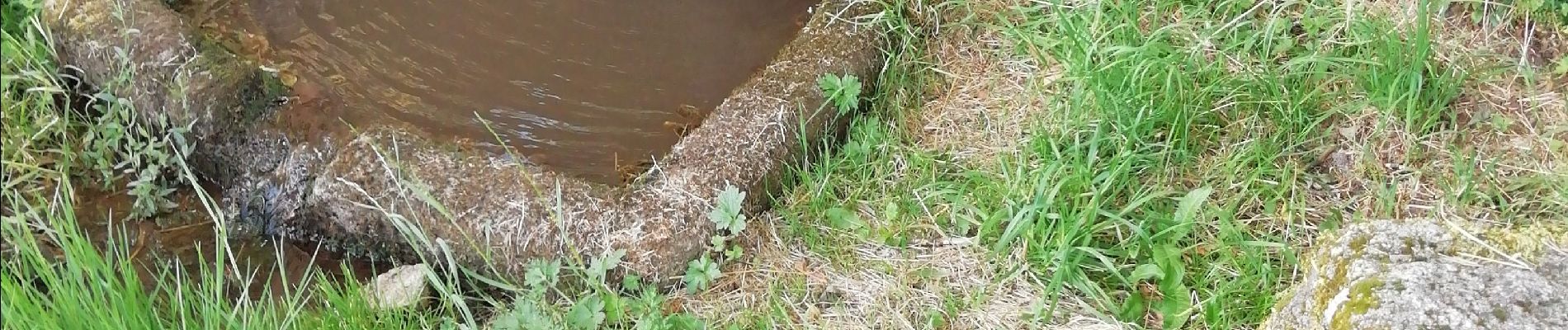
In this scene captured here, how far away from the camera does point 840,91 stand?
8.08 ft

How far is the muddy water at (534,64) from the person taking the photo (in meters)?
2.44

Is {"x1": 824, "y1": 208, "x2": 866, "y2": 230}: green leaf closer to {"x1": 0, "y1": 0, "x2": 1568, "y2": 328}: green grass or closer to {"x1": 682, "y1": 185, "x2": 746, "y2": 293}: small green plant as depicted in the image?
{"x1": 0, "y1": 0, "x2": 1568, "y2": 328}: green grass

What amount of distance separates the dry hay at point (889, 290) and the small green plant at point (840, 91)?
388 mm

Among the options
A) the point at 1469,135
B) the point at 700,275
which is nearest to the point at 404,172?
the point at 700,275

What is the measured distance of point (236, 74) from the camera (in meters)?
2.29

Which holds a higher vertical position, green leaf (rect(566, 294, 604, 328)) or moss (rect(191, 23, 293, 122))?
moss (rect(191, 23, 293, 122))

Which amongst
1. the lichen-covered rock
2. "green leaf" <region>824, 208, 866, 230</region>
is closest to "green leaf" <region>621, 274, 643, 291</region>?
"green leaf" <region>824, 208, 866, 230</region>

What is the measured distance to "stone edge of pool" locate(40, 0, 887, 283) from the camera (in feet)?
7.16

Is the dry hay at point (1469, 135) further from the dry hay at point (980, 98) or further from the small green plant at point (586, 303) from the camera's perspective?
the small green plant at point (586, 303)

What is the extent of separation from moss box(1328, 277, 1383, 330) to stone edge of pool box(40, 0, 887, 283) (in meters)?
1.23

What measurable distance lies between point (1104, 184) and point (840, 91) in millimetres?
693

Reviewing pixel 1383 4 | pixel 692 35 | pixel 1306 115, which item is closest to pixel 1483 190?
pixel 1306 115

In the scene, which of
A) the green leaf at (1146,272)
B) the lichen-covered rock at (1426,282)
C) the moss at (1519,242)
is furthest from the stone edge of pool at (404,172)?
the moss at (1519,242)

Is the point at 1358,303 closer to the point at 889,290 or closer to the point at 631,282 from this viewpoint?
the point at 889,290
